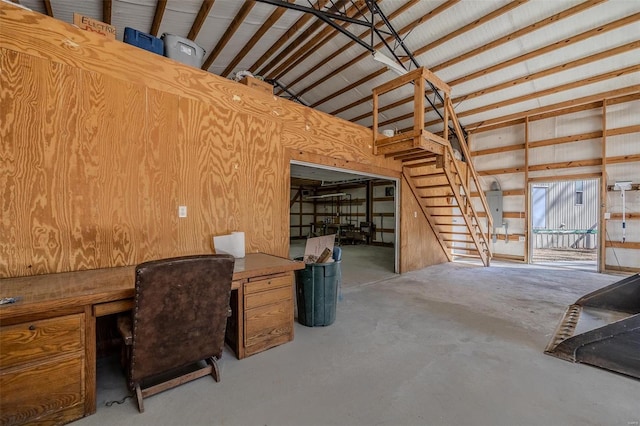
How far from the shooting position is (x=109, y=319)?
8.41ft

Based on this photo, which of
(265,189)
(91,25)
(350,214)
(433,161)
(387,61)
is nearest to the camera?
(91,25)

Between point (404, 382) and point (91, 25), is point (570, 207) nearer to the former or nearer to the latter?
point (404, 382)

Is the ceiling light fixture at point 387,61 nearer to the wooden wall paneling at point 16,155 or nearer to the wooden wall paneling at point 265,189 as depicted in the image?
the wooden wall paneling at point 265,189

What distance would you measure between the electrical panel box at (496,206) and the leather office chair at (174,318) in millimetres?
7926

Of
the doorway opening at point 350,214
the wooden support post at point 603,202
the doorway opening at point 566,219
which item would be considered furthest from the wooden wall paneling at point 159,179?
the doorway opening at point 566,219

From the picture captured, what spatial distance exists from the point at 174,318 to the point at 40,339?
2.22ft

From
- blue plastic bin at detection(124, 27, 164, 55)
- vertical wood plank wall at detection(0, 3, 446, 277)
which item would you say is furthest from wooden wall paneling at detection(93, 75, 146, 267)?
blue plastic bin at detection(124, 27, 164, 55)

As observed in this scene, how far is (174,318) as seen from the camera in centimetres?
185

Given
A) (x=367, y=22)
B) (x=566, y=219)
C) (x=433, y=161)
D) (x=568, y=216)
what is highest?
(x=367, y=22)

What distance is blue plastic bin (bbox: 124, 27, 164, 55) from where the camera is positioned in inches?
107

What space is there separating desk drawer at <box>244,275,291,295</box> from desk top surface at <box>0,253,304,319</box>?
0.08 metres

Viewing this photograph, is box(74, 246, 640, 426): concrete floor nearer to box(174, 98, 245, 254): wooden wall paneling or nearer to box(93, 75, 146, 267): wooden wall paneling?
box(93, 75, 146, 267): wooden wall paneling

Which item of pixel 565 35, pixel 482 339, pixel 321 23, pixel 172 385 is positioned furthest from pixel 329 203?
pixel 172 385

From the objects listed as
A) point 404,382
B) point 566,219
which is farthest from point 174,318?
point 566,219
